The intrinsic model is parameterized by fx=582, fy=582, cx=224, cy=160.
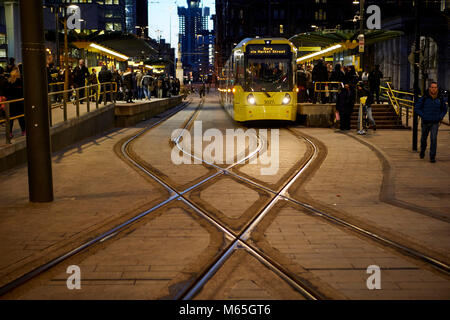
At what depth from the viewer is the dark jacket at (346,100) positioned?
1994 cm

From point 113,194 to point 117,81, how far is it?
71.1ft

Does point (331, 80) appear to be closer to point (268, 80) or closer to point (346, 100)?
point (268, 80)

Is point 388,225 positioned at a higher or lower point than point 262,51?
lower

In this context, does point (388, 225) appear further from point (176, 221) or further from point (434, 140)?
point (434, 140)

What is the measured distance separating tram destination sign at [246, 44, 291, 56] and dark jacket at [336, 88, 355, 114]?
3.11 metres

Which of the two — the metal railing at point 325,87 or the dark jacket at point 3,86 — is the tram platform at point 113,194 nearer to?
the dark jacket at point 3,86

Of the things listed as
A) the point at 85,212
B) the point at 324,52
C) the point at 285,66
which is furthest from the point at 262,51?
the point at 85,212

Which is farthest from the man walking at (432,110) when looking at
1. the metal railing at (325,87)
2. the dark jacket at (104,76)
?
the dark jacket at (104,76)

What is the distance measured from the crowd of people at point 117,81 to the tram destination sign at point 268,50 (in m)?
5.93

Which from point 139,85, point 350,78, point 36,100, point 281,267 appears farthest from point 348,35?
point 281,267

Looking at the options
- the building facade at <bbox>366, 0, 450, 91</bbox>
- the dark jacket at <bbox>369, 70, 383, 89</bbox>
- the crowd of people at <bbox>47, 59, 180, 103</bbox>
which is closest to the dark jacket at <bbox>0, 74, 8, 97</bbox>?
the crowd of people at <bbox>47, 59, 180, 103</bbox>

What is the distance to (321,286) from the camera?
4.95 metres

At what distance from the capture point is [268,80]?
71.8ft

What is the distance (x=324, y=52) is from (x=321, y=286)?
90.0 ft
